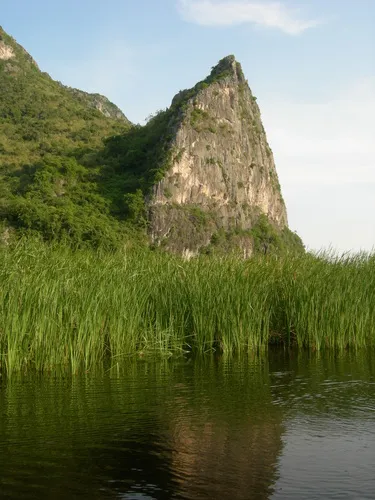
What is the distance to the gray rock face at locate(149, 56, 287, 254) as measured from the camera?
73.7 meters

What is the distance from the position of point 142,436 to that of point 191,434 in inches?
15.3

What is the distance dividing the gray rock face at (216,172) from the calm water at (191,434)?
61.7 m

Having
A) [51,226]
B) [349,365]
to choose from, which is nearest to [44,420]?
[349,365]

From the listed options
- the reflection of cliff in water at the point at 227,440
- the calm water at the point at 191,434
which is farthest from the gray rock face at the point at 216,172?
the reflection of cliff in water at the point at 227,440

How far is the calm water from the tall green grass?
502mm

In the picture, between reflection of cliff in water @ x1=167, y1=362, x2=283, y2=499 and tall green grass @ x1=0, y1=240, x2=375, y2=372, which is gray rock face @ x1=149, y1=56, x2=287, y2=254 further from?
reflection of cliff in water @ x1=167, y1=362, x2=283, y2=499

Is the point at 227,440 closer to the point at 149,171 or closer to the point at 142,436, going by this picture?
the point at 142,436

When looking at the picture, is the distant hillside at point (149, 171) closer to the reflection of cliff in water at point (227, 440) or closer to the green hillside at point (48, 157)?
the green hillside at point (48, 157)

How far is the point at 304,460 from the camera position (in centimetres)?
439

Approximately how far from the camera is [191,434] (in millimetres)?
5062

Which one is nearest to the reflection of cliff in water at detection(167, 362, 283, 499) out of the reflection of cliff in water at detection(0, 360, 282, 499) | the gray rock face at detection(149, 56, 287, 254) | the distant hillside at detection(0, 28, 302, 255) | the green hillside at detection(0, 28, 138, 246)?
the reflection of cliff in water at detection(0, 360, 282, 499)

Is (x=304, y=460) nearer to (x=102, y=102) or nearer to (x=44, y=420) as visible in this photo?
(x=44, y=420)

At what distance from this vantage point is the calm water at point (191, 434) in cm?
392

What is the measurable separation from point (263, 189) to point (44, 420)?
88.1 meters
